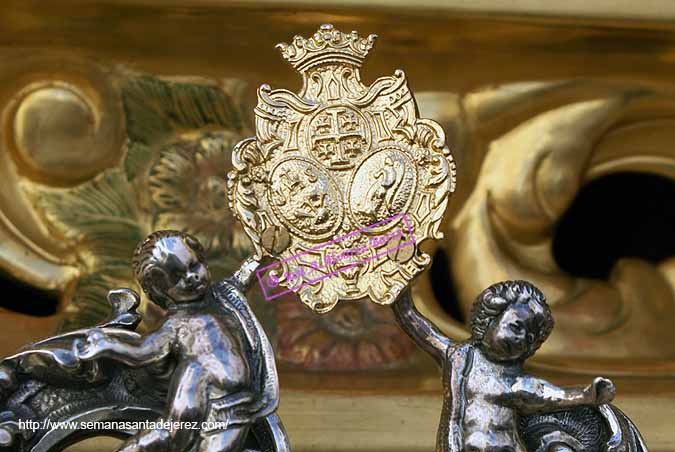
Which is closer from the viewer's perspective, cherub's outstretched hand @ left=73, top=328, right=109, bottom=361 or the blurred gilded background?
cherub's outstretched hand @ left=73, top=328, right=109, bottom=361

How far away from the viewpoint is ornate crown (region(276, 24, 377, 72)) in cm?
119

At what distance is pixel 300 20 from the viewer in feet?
4.99

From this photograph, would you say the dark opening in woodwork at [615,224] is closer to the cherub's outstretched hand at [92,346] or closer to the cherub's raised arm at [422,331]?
the cherub's raised arm at [422,331]

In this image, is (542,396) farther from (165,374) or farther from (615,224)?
(615,224)

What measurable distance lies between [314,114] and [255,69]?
15.7 inches

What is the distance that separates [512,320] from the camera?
3.74ft

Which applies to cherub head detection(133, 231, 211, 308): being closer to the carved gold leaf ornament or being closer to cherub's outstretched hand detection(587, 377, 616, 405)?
the carved gold leaf ornament

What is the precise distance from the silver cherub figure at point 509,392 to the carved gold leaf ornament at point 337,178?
0.06 m

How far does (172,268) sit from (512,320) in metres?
0.27

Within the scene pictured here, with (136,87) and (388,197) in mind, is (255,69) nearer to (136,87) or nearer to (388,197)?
(136,87)

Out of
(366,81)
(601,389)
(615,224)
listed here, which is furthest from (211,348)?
(615,224)

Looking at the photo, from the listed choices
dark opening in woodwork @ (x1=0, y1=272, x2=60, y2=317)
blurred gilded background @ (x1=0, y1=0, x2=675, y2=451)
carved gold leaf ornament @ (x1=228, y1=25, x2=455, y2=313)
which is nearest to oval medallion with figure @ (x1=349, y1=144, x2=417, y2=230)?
carved gold leaf ornament @ (x1=228, y1=25, x2=455, y2=313)

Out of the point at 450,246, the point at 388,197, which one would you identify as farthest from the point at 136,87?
the point at 388,197

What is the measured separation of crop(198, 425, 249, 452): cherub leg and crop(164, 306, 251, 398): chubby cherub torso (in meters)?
0.03
